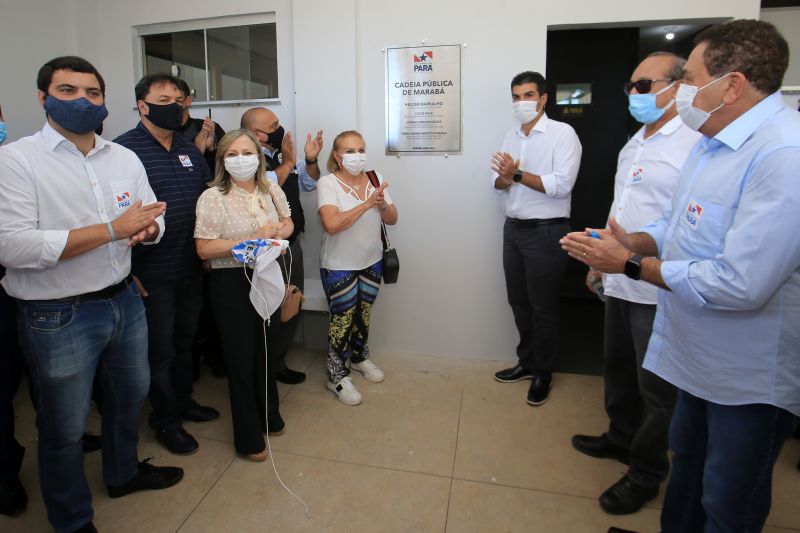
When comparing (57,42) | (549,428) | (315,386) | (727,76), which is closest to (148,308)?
(315,386)

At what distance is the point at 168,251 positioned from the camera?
240 centimetres

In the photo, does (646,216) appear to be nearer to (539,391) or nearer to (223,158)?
(539,391)

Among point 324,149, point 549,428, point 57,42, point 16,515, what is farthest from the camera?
point 57,42

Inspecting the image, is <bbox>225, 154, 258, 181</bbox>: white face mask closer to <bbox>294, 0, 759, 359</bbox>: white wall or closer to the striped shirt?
the striped shirt

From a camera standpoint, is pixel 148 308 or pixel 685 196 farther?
pixel 148 308

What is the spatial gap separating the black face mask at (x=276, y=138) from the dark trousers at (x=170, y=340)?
98 centimetres

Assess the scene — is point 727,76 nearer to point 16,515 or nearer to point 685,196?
point 685,196

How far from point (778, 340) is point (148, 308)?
8.10 ft

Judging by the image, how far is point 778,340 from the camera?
131cm

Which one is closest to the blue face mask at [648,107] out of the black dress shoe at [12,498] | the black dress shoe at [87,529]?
the black dress shoe at [87,529]

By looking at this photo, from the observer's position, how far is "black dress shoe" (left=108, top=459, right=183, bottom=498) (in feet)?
7.46

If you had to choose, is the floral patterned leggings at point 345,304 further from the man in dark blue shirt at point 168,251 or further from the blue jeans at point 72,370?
the blue jeans at point 72,370

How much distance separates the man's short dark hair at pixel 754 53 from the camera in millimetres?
1311

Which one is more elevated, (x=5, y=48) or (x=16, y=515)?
(x=5, y=48)
